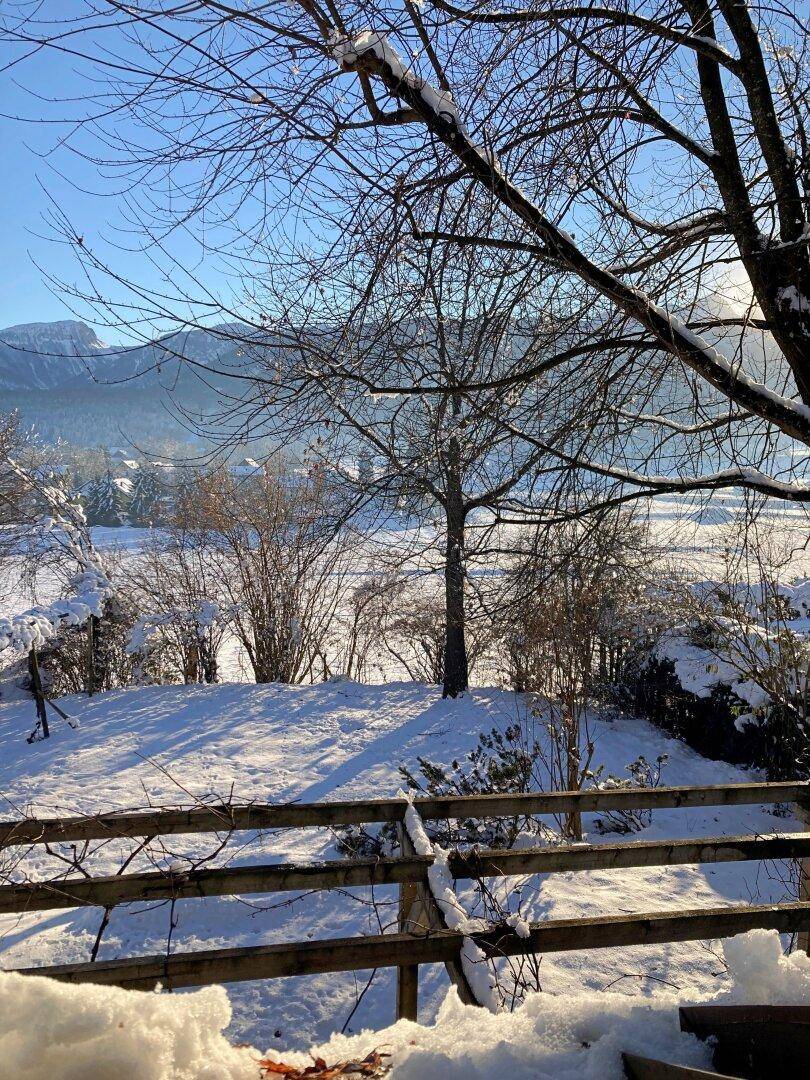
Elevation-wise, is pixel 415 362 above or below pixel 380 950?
above

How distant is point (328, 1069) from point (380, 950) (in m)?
0.92

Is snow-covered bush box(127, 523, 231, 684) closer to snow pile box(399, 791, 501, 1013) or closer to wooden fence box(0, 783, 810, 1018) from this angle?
wooden fence box(0, 783, 810, 1018)

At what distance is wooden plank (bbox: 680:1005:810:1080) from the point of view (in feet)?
2.56

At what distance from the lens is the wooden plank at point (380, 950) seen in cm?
155

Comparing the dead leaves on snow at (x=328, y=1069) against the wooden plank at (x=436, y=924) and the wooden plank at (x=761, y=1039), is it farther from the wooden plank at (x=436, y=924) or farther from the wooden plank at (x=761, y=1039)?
the wooden plank at (x=436, y=924)

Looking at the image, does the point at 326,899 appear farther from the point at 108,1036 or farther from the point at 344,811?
the point at 108,1036

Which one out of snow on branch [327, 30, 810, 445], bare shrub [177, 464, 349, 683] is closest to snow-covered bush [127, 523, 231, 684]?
bare shrub [177, 464, 349, 683]

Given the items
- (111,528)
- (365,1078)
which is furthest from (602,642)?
(111,528)

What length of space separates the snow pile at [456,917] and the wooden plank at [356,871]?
8cm

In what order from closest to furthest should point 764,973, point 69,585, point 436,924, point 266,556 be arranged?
1. point 764,973
2. point 436,924
3. point 69,585
4. point 266,556

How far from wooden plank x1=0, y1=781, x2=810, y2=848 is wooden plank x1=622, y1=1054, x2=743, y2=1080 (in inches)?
74.4

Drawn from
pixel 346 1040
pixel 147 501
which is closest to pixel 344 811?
pixel 346 1040

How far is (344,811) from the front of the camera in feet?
8.88

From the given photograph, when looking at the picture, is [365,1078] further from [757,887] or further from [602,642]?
[602,642]
